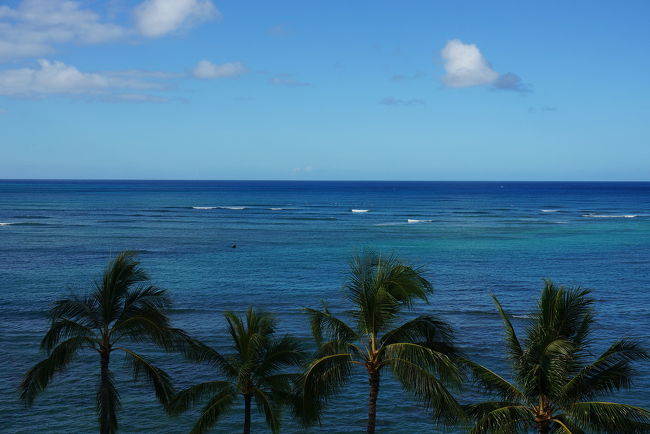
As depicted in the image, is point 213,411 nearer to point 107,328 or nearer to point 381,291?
point 107,328

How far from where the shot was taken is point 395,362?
52.9 ft

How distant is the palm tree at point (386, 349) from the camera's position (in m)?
16.0

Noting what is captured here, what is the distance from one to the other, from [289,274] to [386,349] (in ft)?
143

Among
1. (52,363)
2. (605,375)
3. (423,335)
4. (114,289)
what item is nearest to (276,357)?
(423,335)

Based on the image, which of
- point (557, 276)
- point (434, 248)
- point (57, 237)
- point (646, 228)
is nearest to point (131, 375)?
point (557, 276)

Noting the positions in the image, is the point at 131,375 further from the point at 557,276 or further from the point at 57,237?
the point at 57,237

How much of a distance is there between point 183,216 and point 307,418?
372 feet

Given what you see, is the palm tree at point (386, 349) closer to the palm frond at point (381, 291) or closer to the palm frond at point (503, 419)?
the palm frond at point (381, 291)

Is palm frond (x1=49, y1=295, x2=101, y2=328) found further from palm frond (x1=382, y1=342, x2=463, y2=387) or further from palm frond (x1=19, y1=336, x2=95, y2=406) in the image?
palm frond (x1=382, y1=342, x2=463, y2=387)

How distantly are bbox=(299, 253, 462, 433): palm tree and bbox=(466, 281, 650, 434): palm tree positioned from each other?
1457 millimetres

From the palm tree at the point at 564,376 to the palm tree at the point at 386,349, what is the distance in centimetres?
146

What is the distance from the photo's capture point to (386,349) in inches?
647

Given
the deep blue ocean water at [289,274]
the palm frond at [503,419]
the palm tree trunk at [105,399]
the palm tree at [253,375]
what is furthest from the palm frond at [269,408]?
the deep blue ocean water at [289,274]

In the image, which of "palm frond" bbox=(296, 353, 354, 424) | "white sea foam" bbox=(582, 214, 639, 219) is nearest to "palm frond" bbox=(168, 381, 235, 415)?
"palm frond" bbox=(296, 353, 354, 424)
